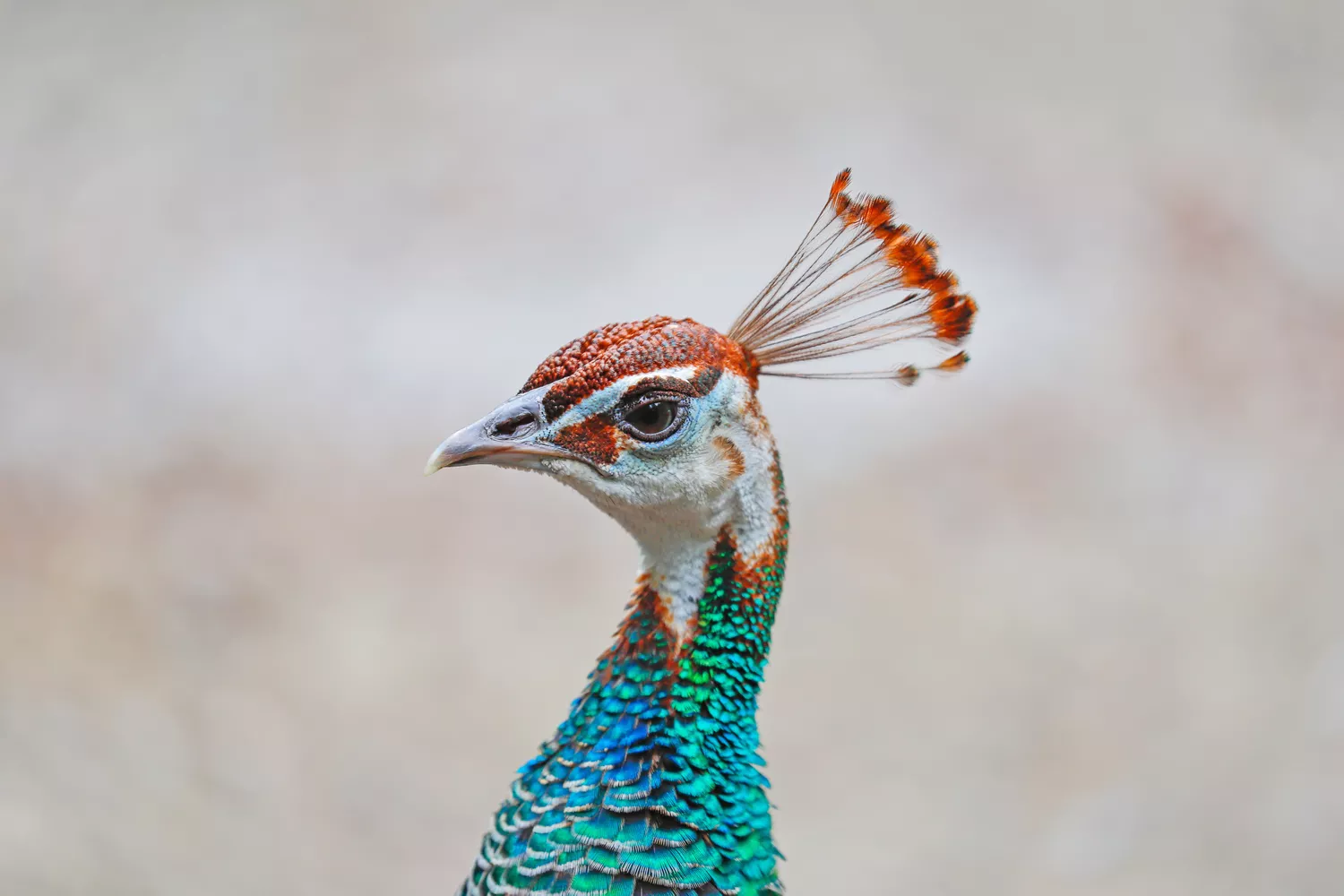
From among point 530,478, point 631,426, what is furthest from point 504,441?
point 530,478

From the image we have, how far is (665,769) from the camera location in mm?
1441

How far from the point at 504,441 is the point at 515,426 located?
0.02 metres

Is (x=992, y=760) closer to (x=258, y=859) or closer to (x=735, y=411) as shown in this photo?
(x=258, y=859)

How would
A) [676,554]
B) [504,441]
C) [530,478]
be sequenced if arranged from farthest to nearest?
[530,478] < [676,554] < [504,441]

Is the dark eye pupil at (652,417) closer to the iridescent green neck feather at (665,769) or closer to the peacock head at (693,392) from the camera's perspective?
the peacock head at (693,392)

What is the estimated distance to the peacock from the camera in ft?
4.50

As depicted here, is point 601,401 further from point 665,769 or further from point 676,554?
point 665,769

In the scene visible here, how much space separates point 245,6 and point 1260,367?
3.91m

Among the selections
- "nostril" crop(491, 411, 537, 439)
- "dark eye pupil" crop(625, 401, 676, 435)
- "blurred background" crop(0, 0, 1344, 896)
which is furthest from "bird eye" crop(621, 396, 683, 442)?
"blurred background" crop(0, 0, 1344, 896)

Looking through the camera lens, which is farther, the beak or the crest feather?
the crest feather

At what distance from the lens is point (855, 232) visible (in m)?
1.50

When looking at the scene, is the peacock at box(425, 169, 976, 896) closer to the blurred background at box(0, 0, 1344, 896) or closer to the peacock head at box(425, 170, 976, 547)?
the peacock head at box(425, 170, 976, 547)

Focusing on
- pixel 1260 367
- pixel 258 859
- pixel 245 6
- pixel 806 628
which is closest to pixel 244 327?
pixel 245 6

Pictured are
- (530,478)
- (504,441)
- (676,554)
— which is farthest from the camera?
(530,478)
